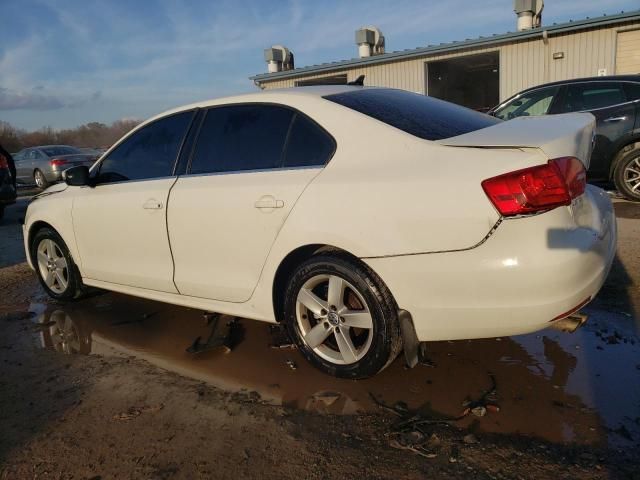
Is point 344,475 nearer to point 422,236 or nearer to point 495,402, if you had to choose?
point 495,402

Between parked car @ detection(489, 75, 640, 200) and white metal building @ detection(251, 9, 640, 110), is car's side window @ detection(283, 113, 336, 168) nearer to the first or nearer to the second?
parked car @ detection(489, 75, 640, 200)

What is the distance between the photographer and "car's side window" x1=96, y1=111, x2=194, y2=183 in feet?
12.1

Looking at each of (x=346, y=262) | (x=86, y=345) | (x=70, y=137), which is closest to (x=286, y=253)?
(x=346, y=262)

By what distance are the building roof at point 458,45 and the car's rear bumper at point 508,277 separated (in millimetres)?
14529

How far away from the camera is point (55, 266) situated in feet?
15.3

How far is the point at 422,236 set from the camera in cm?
246

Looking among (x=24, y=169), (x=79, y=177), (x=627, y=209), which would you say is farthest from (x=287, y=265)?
(x=24, y=169)

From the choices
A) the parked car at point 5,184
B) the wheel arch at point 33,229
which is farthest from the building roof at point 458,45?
the wheel arch at point 33,229

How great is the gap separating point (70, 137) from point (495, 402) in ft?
160

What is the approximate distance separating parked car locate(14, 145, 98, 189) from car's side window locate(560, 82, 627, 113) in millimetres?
13379

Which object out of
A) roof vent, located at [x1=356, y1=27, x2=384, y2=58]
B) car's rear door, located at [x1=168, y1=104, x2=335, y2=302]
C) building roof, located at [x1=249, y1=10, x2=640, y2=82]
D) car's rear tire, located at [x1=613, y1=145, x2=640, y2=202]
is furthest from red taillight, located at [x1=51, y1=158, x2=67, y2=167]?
car's rear tire, located at [x1=613, y1=145, x2=640, y2=202]

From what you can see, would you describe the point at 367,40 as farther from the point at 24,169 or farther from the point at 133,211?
the point at 133,211

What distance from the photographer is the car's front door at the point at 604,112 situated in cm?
696

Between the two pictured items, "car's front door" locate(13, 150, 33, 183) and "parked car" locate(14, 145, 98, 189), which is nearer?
"parked car" locate(14, 145, 98, 189)
